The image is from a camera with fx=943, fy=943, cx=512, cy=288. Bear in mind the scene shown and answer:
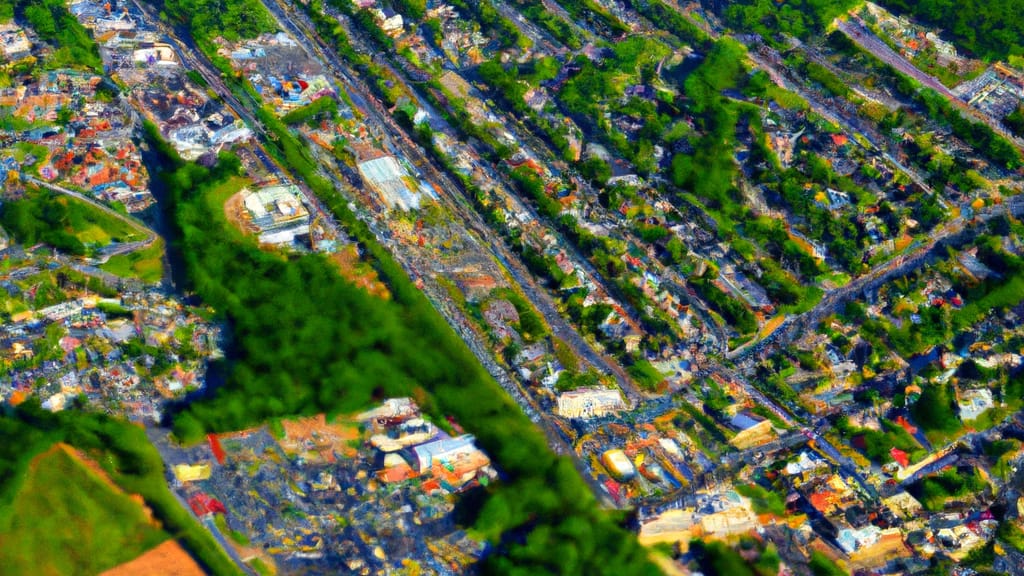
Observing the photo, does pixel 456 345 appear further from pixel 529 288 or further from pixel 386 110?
pixel 386 110

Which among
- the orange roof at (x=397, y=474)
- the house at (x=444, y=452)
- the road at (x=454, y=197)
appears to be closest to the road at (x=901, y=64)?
the road at (x=454, y=197)

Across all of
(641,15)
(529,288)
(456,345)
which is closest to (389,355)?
(456,345)

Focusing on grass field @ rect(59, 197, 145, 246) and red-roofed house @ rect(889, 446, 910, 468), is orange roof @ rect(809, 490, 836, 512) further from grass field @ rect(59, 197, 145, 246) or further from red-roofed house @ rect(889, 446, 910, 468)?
grass field @ rect(59, 197, 145, 246)

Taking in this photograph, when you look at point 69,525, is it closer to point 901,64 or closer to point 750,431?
point 750,431

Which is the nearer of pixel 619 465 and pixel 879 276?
pixel 619 465

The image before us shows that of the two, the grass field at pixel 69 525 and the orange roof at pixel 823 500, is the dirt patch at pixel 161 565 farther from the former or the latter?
the orange roof at pixel 823 500

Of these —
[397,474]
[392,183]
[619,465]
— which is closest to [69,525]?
[397,474]
